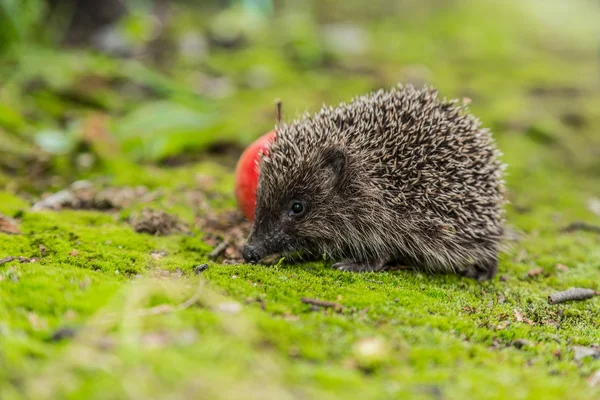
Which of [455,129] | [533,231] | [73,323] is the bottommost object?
[73,323]

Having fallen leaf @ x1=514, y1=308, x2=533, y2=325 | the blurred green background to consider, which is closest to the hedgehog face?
fallen leaf @ x1=514, y1=308, x2=533, y2=325


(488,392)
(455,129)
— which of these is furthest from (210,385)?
A: (455,129)

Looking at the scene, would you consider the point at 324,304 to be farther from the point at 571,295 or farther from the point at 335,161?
the point at 571,295

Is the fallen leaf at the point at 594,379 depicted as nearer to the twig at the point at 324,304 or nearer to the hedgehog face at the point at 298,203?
the twig at the point at 324,304

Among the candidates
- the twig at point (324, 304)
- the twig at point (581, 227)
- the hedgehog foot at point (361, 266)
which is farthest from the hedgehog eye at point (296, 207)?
the twig at point (581, 227)

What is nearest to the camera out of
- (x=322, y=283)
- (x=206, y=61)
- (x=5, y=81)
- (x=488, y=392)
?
(x=488, y=392)

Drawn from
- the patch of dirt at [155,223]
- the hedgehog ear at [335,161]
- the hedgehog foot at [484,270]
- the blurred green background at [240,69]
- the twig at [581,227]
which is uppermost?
the blurred green background at [240,69]

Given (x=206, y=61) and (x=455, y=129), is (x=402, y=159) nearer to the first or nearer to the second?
(x=455, y=129)

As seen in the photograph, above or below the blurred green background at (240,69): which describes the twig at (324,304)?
below
